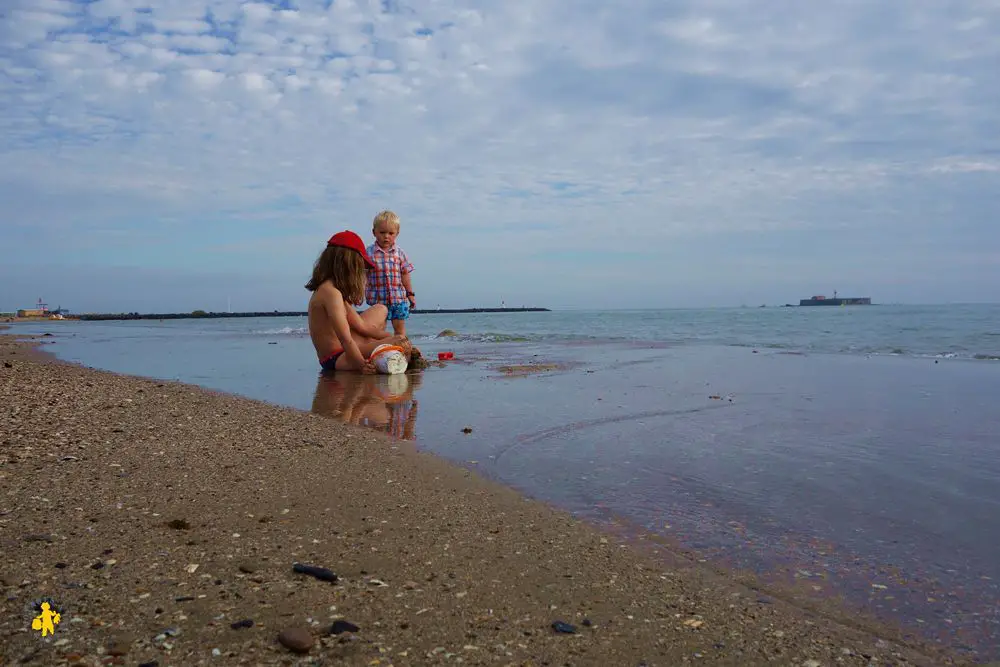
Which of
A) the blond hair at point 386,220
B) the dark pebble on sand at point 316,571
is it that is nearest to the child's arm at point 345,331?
the blond hair at point 386,220

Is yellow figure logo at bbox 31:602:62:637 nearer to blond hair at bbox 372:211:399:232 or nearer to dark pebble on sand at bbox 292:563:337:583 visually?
dark pebble on sand at bbox 292:563:337:583

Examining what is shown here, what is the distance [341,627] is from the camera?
1670mm

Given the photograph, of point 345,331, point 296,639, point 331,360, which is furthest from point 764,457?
point 331,360

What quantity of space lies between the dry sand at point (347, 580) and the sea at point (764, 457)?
0.29 m

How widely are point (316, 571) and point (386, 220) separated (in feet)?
25.3

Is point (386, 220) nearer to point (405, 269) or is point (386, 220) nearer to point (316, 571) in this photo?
point (405, 269)

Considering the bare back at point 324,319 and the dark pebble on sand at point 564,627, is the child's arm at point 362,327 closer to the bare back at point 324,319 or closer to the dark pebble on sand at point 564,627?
the bare back at point 324,319

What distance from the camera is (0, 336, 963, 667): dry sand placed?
1.61m

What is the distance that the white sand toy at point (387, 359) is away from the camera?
8.38 m

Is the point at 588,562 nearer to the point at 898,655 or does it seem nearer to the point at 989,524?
the point at 898,655

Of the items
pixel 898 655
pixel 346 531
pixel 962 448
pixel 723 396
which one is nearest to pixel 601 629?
pixel 898 655

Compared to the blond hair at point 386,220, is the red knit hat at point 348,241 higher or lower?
lower

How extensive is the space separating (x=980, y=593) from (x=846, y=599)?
0.45m

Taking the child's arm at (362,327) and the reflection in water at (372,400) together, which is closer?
the reflection in water at (372,400)
